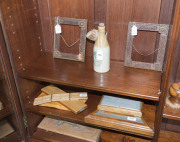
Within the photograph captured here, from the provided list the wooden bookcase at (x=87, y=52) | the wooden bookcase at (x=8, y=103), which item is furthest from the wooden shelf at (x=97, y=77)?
the wooden bookcase at (x=8, y=103)

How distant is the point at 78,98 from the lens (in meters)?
1.51

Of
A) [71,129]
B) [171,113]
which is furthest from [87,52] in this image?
[171,113]

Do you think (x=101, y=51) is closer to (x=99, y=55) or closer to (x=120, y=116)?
(x=99, y=55)

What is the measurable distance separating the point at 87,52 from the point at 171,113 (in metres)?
0.73

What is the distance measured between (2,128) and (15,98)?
29cm

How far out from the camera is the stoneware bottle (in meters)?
1.28

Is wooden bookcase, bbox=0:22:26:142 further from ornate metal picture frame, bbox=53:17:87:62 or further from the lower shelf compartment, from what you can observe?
ornate metal picture frame, bbox=53:17:87:62

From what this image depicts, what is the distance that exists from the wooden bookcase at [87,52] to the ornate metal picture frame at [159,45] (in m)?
0.04

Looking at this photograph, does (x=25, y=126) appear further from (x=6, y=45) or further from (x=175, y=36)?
(x=175, y=36)

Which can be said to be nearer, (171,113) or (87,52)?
(171,113)

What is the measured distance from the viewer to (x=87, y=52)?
1581mm

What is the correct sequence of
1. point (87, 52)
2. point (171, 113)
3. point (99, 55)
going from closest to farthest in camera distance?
point (171, 113)
point (99, 55)
point (87, 52)

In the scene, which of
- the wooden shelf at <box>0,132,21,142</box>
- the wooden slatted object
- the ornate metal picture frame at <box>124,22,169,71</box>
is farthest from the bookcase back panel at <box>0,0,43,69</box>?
the ornate metal picture frame at <box>124,22,169,71</box>

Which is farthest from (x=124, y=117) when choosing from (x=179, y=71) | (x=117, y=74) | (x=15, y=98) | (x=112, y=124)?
(x=15, y=98)
